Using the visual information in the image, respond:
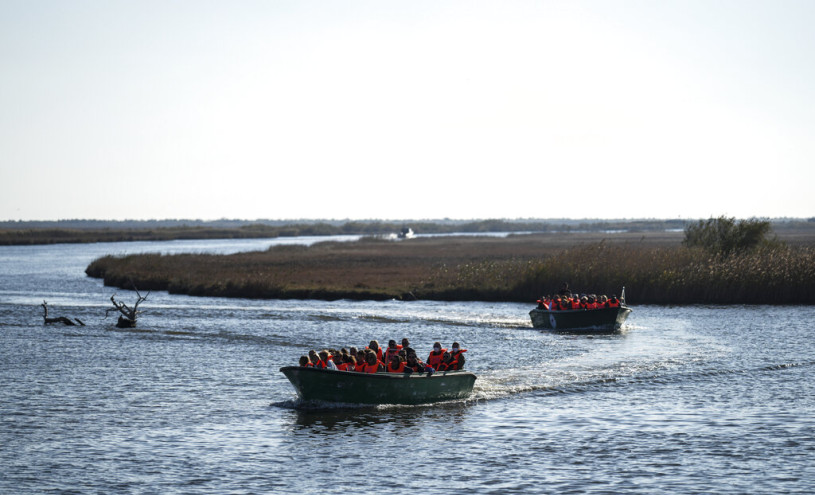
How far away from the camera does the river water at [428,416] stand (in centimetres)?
2205

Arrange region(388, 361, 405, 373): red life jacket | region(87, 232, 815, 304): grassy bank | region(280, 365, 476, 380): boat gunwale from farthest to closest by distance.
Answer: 1. region(87, 232, 815, 304): grassy bank
2. region(388, 361, 405, 373): red life jacket
3. region(280, 365, 476, 380): boat gunwale

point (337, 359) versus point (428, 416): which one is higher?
point (337, 359)

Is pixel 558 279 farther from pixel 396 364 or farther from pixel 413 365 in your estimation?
pixel 396 364

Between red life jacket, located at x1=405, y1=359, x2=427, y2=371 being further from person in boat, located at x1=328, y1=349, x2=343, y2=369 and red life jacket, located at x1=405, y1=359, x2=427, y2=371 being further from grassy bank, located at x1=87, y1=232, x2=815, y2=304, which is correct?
grassy bank, located at x1=87, y1=232, x2=815, y2=304

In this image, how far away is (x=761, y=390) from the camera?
106ft

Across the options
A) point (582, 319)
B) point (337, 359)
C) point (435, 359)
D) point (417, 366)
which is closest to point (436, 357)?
point (435, 359)

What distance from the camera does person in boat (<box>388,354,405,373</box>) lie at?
98.8ft

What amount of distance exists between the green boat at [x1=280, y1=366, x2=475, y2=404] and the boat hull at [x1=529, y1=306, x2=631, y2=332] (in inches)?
792

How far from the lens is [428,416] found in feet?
96.0

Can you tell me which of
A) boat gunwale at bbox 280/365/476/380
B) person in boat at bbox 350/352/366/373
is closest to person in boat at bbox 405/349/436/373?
boat gunwale at bbox 280/365/476/380

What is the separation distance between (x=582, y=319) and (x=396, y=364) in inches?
889

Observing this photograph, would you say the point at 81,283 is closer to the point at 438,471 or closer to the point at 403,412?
the point at 403,412

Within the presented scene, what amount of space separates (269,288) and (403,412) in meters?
44.3

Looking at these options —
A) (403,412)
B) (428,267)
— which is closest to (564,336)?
(403,412)
